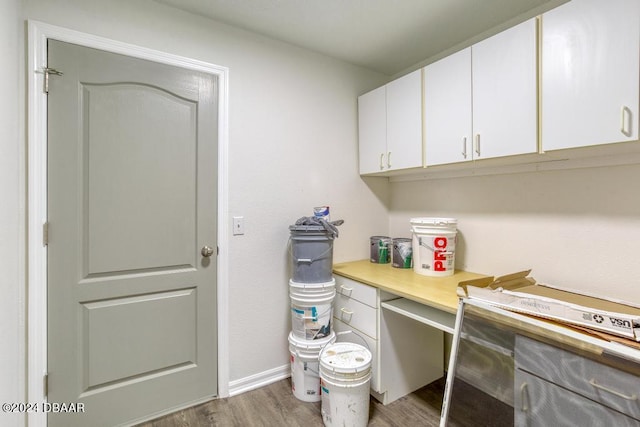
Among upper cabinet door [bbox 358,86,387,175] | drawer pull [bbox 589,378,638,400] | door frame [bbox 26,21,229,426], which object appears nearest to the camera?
drawer pull [bbox 589,378,638,400]

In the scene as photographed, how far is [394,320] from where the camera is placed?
192cm

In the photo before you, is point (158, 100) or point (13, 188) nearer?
point (13, 188)

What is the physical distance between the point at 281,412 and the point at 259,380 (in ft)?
1.11

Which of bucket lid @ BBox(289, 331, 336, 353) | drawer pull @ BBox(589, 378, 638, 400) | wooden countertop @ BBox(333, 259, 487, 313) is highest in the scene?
wooden countertop @ BBox(333, 259, 487, 313)

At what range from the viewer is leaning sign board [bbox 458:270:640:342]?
3.25 ft

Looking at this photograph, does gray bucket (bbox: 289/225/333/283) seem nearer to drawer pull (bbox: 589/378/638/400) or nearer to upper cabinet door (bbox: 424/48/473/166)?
upper cabinet door (bbox: 424/48/473/166)

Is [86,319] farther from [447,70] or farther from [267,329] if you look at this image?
[447,70]

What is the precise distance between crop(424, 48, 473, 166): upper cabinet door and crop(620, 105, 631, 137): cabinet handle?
0.63 m

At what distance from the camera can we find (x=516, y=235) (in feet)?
6.06

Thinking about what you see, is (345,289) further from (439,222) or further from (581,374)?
(581,374)

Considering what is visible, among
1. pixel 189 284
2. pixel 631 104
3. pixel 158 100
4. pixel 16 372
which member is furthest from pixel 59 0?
pixel 631 104

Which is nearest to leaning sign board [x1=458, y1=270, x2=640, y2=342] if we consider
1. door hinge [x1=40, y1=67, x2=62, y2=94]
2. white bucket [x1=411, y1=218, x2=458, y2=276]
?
white bucket [x1=411, y1=218, x2=458, y2=276]

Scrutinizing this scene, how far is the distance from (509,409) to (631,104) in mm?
1314

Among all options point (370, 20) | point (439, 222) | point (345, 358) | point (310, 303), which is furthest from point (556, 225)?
point (370, 20)
